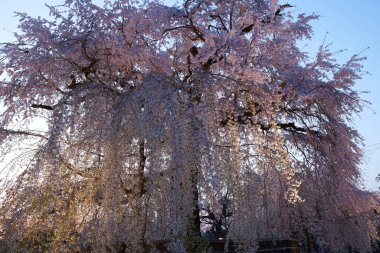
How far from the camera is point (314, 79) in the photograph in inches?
368

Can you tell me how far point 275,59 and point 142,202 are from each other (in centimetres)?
507

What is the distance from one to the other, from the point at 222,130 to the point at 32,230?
2.80 metres

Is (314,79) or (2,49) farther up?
(314,79)

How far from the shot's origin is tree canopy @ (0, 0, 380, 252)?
14.5 feet

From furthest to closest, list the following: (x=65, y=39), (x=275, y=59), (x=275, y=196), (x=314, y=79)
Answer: (x=275, y=196)
(x=314, y=79)
(x=275, y=59)
(x=65, y=39)

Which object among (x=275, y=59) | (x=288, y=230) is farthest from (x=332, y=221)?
(x=275, y=59)

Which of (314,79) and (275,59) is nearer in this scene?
(275,59)

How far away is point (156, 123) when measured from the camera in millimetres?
4336

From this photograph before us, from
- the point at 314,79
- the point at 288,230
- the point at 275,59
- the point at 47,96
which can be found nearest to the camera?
the point at 47,96

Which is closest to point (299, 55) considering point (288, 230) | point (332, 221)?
point (332, 221)

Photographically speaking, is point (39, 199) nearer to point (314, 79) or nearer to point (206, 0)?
point (206, 0)

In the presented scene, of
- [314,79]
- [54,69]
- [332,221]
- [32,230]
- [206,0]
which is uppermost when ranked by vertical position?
[206,0]

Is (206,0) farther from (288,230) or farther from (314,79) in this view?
(288,230)

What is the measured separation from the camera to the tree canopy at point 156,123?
14.5 ft
